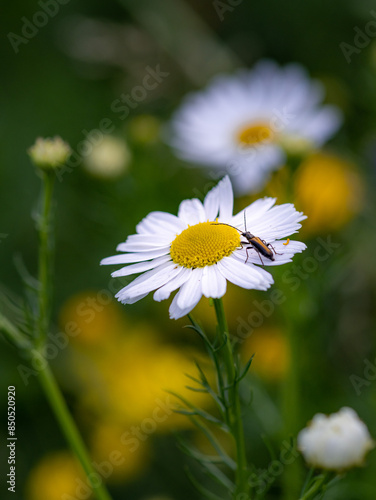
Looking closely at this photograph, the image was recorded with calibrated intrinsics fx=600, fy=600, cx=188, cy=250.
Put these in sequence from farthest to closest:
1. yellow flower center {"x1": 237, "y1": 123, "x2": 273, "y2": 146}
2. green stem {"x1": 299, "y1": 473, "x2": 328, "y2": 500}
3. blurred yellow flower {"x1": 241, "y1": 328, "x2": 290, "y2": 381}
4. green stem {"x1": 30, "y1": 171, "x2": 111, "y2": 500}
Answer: yellow flower center {"x1": 237, "y1": 123, "x2": 273, "y2": 146}, blurred yellow flower {"x1": 241, "y1": 328, "x2": 290, "y2": 381}, green stem {"x1": 30, "y1": 171, "x2": 111, "y2": 500}, green stem {"x1": 299, "y1": 473, "x2": 328, "y2": 500}

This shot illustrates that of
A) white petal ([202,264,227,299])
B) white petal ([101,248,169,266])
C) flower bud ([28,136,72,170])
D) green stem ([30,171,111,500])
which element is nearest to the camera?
white petal ([202,264,227,299])

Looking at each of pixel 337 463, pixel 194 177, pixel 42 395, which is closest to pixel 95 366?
pixel 42 395

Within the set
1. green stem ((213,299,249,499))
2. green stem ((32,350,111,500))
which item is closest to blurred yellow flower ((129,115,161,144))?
green stem ((32,350,111,500))

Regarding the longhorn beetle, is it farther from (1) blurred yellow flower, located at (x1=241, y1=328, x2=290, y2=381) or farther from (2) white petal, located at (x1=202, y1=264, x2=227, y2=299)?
(1) blurred yellow flower, located at (x1=241, y1=328, x2=290, y2=381)

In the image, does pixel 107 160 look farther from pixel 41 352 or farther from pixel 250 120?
pixel 41 352

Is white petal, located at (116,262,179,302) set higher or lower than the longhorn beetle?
higher

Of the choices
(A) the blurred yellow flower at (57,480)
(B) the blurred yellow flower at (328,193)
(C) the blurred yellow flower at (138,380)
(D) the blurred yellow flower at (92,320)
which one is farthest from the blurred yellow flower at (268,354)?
(A) the blurred yellow flower at (57,480)

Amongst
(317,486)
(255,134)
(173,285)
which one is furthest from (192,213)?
(255,134)
